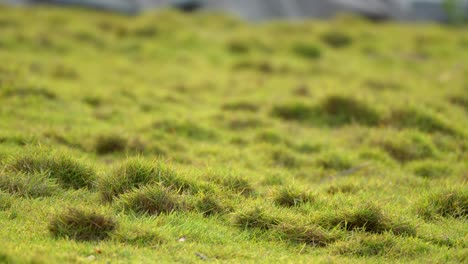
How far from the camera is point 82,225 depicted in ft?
13.8

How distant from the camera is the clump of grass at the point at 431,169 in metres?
6.54

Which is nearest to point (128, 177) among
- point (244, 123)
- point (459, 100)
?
point (244, 123)

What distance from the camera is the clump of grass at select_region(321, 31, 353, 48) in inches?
561

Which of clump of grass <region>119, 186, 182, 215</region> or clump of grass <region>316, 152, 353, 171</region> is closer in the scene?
clump of grass <region>119, 186, 182, 215</region>

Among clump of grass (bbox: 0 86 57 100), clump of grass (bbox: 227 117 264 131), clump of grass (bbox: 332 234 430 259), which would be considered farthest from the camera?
clump of grass (bbox: 0 86 57 100)

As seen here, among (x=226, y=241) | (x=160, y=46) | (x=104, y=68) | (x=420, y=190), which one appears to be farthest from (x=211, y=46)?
(x=226, y=241)

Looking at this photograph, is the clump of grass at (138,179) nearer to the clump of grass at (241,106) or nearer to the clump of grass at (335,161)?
the clump of grass at (335,161)

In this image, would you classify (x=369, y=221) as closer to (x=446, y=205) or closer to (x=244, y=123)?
(x=446, y=205)

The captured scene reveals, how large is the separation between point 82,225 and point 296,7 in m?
17.1

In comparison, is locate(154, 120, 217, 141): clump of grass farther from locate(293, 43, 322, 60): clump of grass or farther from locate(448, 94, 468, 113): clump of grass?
locate(293, 43, 322, 60): clump of grass

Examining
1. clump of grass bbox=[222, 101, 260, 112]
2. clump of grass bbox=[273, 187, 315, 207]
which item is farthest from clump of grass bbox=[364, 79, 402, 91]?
clump of grass bbox=[273, 187, 315, 207]

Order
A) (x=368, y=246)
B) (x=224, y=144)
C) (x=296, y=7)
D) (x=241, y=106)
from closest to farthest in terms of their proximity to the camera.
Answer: (x=368, y=246) < (x=224, y=144) < (x=241, y=106) < (x=296, y=7)

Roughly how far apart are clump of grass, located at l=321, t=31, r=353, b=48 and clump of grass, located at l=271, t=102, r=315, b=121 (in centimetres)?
585

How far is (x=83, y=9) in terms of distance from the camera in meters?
15.9
